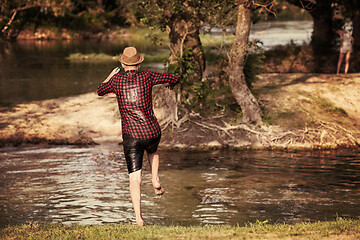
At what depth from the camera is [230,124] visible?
628 inches

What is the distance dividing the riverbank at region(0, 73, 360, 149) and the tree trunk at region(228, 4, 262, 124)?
1.15 feet

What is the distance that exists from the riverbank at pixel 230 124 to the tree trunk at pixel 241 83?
0.35m

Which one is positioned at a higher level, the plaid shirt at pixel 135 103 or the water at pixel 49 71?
the plaid shirt at pixel 135 103

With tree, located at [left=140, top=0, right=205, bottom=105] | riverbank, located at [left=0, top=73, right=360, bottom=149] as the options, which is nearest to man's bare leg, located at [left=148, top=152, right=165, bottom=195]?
riverbank, located at [left=0, top=73, right=360, bottom=149]

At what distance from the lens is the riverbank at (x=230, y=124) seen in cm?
1556

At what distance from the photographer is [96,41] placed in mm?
51594

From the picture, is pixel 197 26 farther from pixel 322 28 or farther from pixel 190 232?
pixel 322 28

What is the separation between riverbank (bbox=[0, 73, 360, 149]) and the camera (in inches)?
613

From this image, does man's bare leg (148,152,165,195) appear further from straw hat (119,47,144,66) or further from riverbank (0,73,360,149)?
riverbank (0,73,360,149)

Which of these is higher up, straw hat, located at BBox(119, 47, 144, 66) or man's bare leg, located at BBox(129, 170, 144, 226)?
straw hat, located at BBox(119, 47, 144, 66)

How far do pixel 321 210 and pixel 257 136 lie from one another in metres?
5.99

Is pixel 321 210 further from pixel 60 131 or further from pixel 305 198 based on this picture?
pixel 60 131

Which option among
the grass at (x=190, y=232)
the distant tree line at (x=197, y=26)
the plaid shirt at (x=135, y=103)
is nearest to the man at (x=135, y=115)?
the plaid shirt at (x=135, y=103)

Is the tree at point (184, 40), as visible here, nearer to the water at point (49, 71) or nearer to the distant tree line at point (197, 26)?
the distant tree line at point (197, 26)
